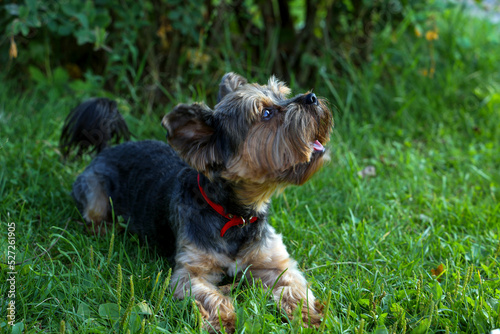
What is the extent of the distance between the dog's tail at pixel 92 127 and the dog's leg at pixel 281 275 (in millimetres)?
2138

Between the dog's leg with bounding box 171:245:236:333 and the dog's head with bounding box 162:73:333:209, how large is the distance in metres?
0.60

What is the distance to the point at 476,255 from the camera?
3771 millimetres

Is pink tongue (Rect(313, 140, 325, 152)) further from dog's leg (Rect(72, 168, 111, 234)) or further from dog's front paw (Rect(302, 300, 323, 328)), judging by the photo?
dog's leg (Rect(72, 168, 111, 234))

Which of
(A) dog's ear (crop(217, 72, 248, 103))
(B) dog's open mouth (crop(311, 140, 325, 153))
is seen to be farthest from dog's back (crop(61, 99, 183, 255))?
(B) dog's open mouth (crop(311, 140, 325, 153))

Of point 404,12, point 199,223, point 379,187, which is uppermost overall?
point 404,12

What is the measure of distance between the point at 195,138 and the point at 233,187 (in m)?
→ 0.44

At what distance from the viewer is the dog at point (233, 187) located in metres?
3.15

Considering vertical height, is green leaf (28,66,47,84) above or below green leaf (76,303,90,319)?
above

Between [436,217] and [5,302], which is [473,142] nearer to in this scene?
[436,217]

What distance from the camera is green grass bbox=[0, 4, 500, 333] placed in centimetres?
301

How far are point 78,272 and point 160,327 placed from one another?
32.0 inches

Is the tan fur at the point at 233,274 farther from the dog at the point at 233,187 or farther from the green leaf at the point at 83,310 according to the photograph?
the green leaf at the point at 83,310

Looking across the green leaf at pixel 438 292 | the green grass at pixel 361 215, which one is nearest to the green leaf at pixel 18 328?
the green grass at pixel 361 215

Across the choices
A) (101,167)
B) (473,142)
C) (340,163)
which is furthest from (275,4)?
(101,167)
